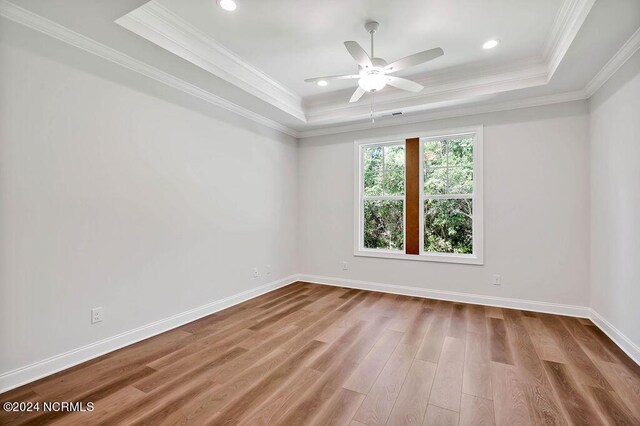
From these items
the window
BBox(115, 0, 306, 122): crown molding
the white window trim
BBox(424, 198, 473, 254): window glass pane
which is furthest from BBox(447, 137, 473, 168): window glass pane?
BBox(115, 0, 306, 122): crown molding

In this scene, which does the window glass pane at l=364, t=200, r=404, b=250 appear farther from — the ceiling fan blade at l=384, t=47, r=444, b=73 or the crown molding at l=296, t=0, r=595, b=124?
the ceiling fan blade at l=384, t=47, r=444, b=73

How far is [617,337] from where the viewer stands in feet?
9.16

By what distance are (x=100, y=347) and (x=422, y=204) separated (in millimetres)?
4180

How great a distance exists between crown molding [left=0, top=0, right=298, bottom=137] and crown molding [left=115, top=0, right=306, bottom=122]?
0.43m

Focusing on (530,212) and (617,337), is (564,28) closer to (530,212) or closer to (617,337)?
(530,212)

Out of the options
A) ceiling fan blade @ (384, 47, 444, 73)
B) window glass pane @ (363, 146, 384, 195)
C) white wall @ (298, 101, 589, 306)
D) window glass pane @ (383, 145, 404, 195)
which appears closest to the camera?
ceiling fan blade @ (384, 47, 444, 73)

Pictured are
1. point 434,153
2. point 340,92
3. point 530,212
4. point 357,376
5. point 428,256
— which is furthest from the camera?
point 434,153

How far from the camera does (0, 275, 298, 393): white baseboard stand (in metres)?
2.09

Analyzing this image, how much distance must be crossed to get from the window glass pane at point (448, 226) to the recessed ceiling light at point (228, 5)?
3474 millimetres

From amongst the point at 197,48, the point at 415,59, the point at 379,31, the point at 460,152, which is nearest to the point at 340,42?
the point at 379,31

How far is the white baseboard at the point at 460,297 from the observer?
142 inches

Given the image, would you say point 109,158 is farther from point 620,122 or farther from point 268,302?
point 620,122

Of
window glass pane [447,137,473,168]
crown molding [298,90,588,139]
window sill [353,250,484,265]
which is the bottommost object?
window sill [353,250,484,265]

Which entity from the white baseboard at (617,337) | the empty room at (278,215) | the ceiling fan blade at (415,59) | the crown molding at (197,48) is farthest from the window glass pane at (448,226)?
the crown molding at (197,48)
